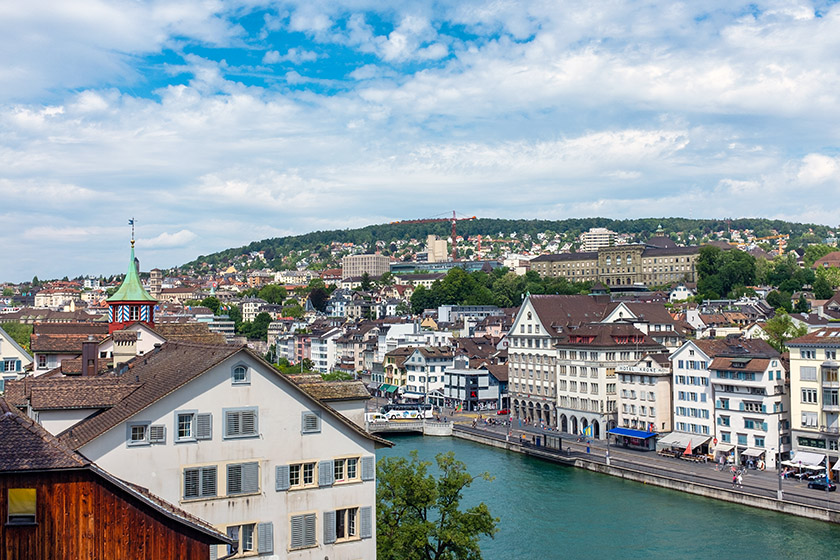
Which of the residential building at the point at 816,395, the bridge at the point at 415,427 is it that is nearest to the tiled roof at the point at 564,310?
the bridge at the point at 415,427

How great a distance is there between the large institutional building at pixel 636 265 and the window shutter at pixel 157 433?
166 meters

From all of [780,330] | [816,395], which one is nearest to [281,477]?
[816,395]

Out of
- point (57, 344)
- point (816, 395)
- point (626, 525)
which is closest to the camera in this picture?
point (57, 344)

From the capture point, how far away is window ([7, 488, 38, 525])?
11.4m

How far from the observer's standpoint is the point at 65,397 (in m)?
18.8

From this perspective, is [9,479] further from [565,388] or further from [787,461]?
[565,388]

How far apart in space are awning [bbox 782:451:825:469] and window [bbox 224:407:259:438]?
38.8 m

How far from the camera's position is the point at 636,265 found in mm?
187375

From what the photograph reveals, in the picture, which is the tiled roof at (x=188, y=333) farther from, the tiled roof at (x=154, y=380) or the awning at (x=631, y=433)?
the awning at (x=631, y=433)

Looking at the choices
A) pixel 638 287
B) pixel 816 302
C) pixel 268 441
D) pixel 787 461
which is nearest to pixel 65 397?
pixel 268 441

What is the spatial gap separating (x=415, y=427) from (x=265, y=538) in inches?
2261

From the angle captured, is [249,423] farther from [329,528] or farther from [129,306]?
[129,306]

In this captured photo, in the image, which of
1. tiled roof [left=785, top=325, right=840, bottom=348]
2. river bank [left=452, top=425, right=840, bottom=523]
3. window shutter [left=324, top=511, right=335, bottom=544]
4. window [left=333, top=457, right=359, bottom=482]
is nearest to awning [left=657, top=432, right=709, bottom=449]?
river bank [left=452, top=425, right=840, bottom=523]

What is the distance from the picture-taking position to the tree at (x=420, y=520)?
24.4m
